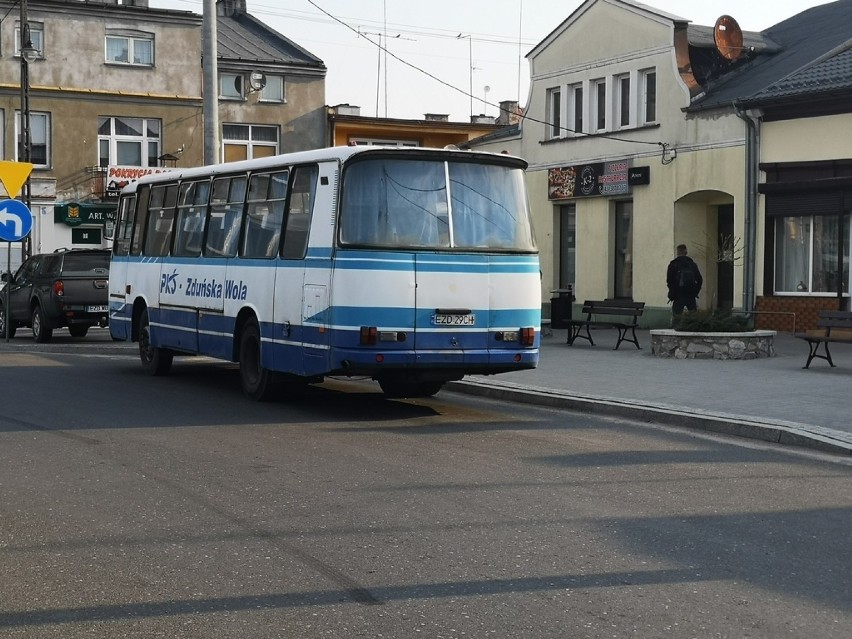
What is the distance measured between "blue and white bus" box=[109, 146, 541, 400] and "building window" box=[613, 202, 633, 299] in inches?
749

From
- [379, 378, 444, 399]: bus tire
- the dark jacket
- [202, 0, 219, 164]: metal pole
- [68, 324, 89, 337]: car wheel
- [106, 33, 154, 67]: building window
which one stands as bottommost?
[379, 378, 444, 399]: bus tire

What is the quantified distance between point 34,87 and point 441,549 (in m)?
42.7

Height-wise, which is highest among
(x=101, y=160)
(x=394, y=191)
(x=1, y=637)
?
(x=101, y=160)

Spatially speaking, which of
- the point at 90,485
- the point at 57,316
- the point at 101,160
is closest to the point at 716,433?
the point at 90,485

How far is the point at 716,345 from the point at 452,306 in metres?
8.18

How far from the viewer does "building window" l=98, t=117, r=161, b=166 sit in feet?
157

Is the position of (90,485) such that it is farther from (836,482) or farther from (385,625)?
(836,482)

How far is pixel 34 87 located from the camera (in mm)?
46375

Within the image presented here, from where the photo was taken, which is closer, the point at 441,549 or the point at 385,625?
the point at 385,625

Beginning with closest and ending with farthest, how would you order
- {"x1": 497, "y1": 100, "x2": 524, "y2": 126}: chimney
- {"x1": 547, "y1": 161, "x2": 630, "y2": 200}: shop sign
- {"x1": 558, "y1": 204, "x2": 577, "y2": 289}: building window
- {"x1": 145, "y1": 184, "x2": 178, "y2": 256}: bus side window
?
{"x1": 145, "y1": 184, "x2": 178, "y2": 256}: bus side window → {"x1": 547, "y1": 161, "x2": 630, "y2": 200}: shop sign → {"x1": 558, "y1": 204, "x2": 577, "y2": 289}: building window → {"x1": 497, "y1": 100, "x2": 524, "y2": 126}: chimney

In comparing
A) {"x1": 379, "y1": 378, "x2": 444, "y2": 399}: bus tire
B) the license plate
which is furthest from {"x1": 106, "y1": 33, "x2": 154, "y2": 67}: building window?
the license plate

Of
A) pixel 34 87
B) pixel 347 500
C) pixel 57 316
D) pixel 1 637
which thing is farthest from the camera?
pixel 34 87

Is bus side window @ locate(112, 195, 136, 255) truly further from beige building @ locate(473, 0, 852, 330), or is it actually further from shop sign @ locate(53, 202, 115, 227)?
shop sign @ locate(53, 202, 115, 227)

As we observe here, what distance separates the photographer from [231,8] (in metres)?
56.0
